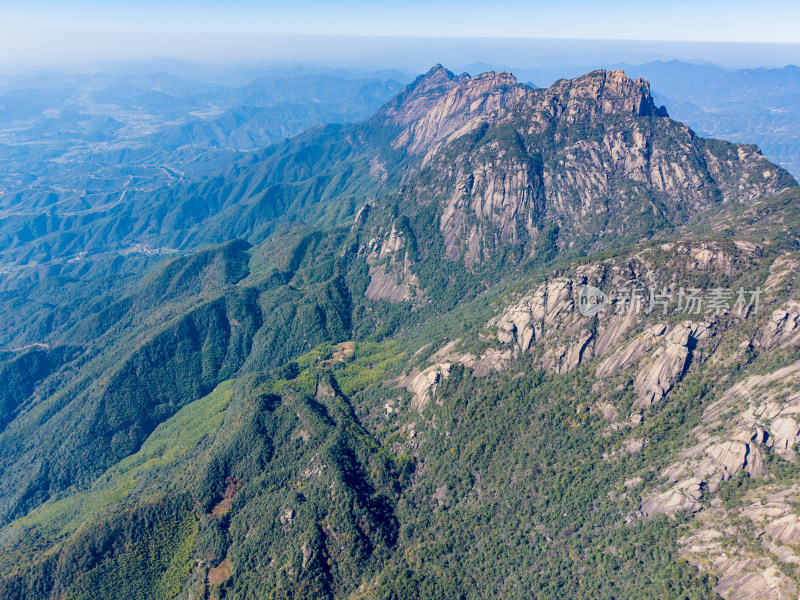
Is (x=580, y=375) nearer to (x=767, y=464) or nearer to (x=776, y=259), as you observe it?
(x=767, y=464)

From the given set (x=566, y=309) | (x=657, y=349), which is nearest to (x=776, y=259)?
(x=657, y=349)

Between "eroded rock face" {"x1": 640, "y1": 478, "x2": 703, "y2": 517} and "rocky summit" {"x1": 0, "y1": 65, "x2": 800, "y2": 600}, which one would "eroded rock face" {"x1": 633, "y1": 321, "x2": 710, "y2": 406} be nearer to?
"rocky summit" {"x1": 0, "y1": 65, "x2": 800, "y2": 600}

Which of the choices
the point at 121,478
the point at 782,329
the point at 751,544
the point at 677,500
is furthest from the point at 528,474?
the point at 121,478

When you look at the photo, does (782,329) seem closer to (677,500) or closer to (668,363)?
(668,363)

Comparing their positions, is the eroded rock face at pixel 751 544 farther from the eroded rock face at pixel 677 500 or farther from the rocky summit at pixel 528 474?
the eroded rock face at pixel 677 500

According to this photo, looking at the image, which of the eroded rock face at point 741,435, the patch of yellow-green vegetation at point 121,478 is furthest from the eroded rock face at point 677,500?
the patch of yellow-green vegetation at point 121,478

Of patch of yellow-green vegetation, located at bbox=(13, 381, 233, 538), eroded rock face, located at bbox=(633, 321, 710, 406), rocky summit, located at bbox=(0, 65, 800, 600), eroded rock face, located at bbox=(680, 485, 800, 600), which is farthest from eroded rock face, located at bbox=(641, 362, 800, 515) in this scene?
patch of yellow-green vegetation, located at bbox=(13, 381, 233, 538)

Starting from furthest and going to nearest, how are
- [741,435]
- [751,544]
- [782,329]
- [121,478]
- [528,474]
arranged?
[121,478], [528,474], [782,329], [741,435], [751,544]

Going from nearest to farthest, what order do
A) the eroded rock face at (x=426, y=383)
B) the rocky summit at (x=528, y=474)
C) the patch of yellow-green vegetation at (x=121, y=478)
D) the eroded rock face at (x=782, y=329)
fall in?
the rocky summit at (x=528, y=474) < the eroded rock face at (x=782, y=329) < the patch of yellow-green vegetation at (x=121, y=478) < the eroded rock face at (x=426, y=383)
